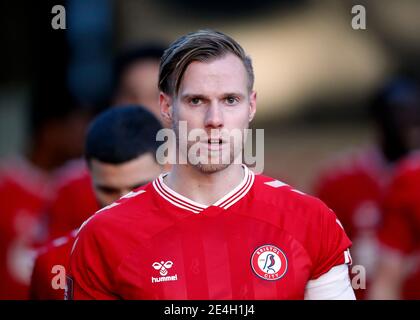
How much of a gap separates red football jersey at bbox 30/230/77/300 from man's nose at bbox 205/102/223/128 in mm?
1264

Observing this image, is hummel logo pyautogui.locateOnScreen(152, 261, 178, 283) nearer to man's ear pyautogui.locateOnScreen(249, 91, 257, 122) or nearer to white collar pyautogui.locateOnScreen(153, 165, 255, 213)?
white collar pyautogui.locateOnScreen(153, 165, 255, 213)

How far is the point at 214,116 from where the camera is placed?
432 centimetres

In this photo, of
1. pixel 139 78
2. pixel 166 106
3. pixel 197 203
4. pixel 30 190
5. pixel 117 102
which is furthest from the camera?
pixel 30 190

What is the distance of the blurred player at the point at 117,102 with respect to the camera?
22.1ft

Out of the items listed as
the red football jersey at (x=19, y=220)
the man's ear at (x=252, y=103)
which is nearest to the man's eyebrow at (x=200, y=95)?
the man's ear at (x=252, y=103)

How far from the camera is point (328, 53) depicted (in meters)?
12.1

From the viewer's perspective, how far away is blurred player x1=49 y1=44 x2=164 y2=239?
22.1 ft

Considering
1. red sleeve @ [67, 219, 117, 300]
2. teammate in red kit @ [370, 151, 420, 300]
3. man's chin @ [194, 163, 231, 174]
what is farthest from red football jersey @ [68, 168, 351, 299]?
teammate in red kit @ [370, 151, 420, 300]

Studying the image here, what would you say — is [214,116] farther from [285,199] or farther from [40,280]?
[40,280]

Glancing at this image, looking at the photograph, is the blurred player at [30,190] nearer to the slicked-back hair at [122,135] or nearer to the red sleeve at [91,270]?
the slicked-back hair at [122,135]

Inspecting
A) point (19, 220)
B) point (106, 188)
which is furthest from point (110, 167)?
point (19, 220)

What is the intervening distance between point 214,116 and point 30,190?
446 centimetres

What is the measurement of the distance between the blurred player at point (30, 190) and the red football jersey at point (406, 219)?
6.80ft
